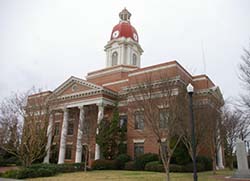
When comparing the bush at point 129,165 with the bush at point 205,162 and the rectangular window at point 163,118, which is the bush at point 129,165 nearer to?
the bush at point 205,162

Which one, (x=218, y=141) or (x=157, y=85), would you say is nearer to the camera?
(x=157, y=85)

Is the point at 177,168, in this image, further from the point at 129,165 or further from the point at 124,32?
the point at 124,32

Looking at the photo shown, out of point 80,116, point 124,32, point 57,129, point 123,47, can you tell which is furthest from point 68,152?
point 124,32

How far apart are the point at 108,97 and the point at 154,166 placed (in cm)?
1323

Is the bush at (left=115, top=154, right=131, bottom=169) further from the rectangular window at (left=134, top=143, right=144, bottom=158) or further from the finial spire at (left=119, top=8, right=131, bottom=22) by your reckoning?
the finial spire at (left=119, top=8, right=131, bottom=22)

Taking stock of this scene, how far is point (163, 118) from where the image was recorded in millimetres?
16656

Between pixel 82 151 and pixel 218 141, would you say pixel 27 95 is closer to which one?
pixel 82 151

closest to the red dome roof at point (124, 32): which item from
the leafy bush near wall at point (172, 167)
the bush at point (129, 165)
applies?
the bush at point (129, 165)

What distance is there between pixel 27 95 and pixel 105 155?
12.3 m

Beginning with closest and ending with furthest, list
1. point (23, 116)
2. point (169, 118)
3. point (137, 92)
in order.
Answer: point (169, 118)
point (137, 92)
point (23, 116)

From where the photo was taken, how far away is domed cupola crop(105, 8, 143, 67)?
4612 cm

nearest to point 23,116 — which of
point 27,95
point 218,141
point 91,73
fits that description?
point 27,95

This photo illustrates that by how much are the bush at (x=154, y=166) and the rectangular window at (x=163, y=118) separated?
9905 millimetres

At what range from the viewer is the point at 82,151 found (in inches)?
1420
